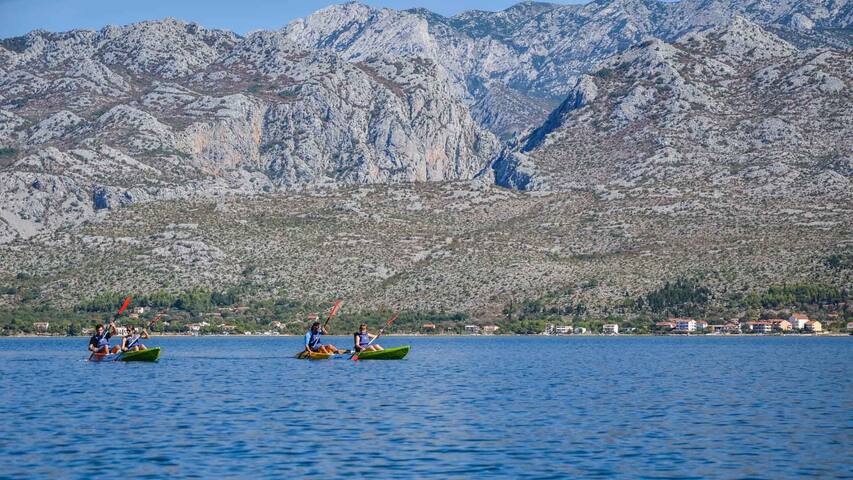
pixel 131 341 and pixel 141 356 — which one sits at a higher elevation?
pixel 131 341

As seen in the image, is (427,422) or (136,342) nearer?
(427,422)

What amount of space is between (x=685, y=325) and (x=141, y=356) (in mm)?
108453

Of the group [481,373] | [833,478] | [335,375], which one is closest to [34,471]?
[833,478]

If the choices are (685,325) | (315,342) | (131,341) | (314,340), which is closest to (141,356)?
(131,341)

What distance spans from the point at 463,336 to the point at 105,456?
505ft

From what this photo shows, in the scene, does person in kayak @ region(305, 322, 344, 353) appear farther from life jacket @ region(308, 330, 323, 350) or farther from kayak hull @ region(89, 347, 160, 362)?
kayak hull @ region(89, 347, 160, 362)

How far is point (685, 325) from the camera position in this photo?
19225cm

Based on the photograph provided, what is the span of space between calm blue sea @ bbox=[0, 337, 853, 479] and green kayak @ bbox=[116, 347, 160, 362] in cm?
439

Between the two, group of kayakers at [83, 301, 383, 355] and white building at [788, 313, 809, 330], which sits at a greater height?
white building at [788, 313, 809, 330]

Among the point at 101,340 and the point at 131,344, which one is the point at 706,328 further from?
the point at 101,340

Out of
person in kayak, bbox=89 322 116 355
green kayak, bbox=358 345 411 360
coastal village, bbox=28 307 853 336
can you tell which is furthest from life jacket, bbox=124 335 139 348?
coastal village, bbox=28 307 853 336

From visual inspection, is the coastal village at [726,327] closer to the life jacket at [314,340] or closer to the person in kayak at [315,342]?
the person in kayak at [315,342]

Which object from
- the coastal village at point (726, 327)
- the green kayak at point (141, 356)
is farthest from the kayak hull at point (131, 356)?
the coastal village at point (726, 327)

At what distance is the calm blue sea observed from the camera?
138 ft
